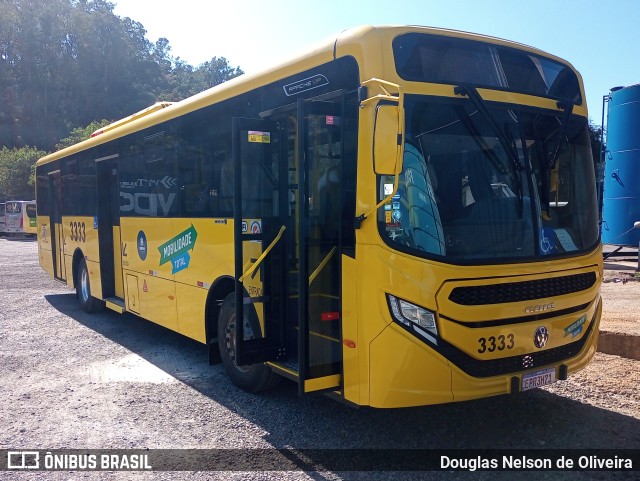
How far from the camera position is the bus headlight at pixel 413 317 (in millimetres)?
3971

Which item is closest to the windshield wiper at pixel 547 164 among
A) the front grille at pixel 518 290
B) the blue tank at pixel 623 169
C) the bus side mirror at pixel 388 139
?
the front grille at pixel 518 290

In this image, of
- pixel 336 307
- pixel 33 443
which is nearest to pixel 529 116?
pixel 336 307

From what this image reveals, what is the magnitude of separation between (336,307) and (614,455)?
2390mm

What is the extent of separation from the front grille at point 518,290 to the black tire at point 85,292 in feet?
26.9

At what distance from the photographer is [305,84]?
15.5 ft

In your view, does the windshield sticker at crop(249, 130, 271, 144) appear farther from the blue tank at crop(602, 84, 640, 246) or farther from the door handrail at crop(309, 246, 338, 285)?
the blue tank at crop(602, 84, 640, 246)

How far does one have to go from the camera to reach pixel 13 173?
4434 cm

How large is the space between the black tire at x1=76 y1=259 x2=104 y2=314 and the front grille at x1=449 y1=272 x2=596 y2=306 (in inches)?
322

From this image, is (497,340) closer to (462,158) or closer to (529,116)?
(462,158)

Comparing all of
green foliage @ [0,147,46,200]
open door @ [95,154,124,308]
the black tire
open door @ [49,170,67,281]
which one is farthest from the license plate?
green foliage @ [0,147,46,200]

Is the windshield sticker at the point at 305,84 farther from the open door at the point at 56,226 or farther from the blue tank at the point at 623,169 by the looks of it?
the blue tank at the point at 623,169

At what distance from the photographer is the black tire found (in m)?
10.5

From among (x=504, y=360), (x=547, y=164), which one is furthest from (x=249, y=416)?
(x=547, y=164)

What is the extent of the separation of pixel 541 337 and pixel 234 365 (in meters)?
3.16
